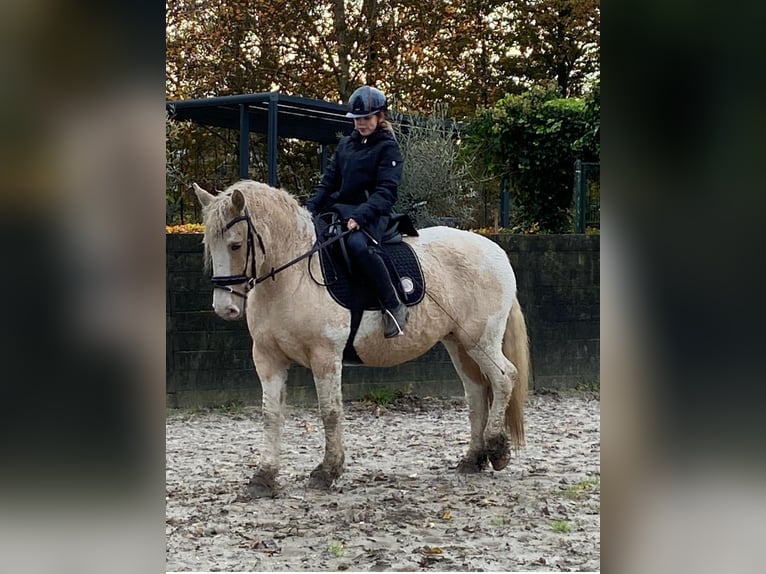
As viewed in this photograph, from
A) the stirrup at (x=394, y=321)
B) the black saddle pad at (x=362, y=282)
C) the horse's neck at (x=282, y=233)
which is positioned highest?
the horse's neck at (x=282, y=233)

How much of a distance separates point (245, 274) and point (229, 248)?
0.15 metres

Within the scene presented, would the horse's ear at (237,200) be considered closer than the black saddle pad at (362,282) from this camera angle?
Yes

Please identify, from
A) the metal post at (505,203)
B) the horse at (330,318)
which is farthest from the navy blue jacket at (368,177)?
the metal post at (505,203)

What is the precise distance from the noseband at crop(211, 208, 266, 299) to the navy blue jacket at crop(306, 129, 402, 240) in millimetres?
569

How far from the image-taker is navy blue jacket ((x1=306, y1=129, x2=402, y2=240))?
15.9 feet

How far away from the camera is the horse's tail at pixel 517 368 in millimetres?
5344

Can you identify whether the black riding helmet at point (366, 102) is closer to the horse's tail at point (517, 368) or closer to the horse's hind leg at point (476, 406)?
the horse's tail at point (517, 368)

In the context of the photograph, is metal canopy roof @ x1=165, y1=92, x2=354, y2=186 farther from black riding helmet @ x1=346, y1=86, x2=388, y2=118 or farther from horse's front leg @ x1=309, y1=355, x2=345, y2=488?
horse's front leg @ x1=309, y1=355, x2=345, y2=488

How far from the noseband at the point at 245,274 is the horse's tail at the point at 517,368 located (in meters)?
1.64
